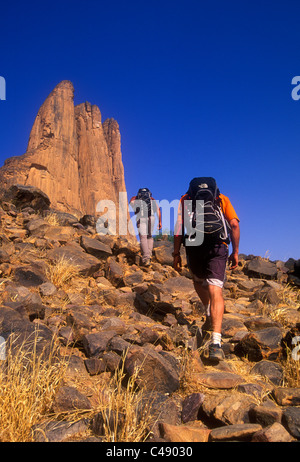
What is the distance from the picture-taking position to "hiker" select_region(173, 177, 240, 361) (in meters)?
4.02

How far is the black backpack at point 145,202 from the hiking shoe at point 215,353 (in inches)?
232

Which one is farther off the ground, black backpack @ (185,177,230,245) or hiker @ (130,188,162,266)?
hiker @ (130,188,162,266)

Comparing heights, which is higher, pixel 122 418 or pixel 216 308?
pixel 216 308

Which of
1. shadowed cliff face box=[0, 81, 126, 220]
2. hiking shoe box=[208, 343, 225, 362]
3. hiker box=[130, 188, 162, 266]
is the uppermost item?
shadowed cliff face box=[0, 81, 126, 220]

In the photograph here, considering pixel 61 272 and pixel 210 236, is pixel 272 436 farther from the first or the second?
pixel 61 272

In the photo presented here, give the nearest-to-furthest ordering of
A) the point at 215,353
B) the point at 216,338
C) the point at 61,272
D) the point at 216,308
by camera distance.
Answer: the point at 215,353
the point at 216,338
the point at 216,308
the point at 61,272

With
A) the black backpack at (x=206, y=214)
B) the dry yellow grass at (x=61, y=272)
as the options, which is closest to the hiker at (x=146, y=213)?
the dry yellow grass at (x=61, y=272)

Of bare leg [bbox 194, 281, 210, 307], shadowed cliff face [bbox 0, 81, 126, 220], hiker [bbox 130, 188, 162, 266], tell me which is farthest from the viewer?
shadowed cliff face [bbox 0, 81, 126, 220]

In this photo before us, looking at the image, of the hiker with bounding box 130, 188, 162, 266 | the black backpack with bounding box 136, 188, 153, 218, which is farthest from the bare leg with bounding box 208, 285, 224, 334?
the black backpack with bounding box 136, 188, 153, 218

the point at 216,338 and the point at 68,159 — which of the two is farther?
the point at 68,159

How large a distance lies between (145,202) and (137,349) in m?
6.53

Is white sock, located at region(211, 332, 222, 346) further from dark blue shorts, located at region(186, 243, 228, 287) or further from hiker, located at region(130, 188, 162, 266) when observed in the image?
hiker, located at region(130, 188, 162, 266)

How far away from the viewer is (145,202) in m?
9.24

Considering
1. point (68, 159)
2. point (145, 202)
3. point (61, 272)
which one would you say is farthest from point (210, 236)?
point (68, 159)
